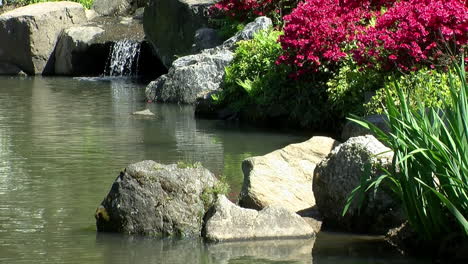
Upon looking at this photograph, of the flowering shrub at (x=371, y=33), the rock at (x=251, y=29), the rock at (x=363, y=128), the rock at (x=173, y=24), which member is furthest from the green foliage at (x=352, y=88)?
the rock at (x=173, y=24)

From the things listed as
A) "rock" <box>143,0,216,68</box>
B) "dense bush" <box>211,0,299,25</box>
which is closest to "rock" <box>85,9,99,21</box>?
"rock" <box>143,0,216,68</box>

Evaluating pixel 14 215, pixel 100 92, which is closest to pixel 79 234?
pixel 14 215

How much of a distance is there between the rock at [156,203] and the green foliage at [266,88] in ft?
22.7

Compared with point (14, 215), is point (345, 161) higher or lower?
higher

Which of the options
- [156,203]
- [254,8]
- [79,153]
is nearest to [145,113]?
[79,153]

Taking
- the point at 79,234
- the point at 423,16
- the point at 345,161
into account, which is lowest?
the point at 79,234

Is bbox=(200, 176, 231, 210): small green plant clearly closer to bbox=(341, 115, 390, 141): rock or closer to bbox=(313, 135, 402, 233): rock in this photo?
bbox=(313, 135, 402, 233): rock

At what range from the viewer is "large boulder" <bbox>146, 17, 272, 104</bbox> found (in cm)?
1873

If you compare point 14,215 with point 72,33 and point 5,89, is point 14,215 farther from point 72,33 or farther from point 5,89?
point 72,33

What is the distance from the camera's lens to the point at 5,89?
72.3ft

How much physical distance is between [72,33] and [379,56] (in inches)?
542

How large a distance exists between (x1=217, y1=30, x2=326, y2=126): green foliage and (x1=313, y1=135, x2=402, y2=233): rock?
21.2 ft

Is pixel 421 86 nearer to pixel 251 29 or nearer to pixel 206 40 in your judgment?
pixel 251 29

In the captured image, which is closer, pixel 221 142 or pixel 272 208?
pixel 272 208
